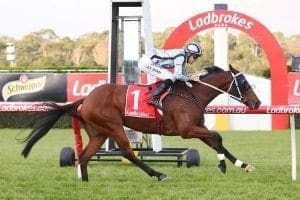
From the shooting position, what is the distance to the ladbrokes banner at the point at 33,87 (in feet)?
79.4

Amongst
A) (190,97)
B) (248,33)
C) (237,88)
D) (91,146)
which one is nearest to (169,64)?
(190,97)

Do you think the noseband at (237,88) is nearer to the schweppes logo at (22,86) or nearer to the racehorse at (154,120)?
the racehorse at (154,120)

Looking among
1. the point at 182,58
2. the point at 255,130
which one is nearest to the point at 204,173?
the point at 182,58

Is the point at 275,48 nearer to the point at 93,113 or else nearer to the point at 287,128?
the point at 287,128

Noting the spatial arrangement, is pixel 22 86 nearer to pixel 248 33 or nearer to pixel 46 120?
pixel 248 33

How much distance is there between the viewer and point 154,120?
30.1 ft

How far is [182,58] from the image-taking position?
912 cm

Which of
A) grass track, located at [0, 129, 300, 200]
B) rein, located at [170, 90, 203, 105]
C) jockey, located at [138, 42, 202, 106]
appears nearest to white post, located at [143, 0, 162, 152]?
grass track, located at [0, 129, 300, 200]

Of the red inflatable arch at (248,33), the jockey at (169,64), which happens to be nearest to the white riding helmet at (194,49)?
the jockey at (169,64)

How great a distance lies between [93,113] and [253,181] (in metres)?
2.22

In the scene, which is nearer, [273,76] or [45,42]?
[273,76]

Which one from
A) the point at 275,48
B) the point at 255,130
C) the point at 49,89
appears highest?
the point at 275,48

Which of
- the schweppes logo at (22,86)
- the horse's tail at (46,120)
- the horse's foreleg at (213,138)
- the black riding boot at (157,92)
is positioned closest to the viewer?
the horse's foreleg at (213,138)

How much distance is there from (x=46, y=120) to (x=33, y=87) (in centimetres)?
1527
